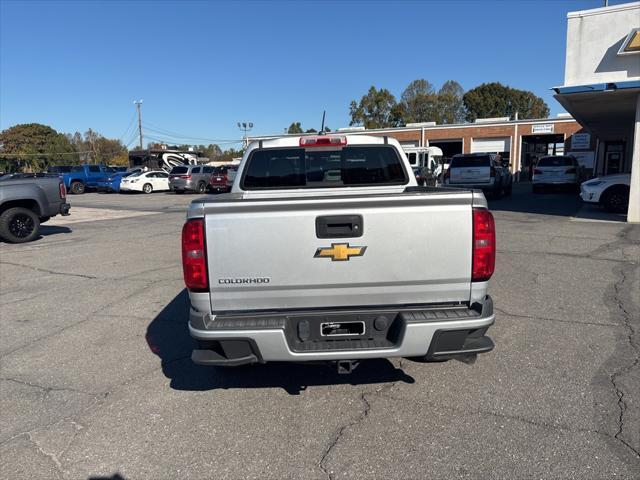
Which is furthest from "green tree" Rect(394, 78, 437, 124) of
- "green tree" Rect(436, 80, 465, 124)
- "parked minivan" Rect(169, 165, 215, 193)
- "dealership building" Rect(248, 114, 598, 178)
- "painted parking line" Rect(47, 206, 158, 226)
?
"painted parking line" Rect(47, 206, 158, 226)

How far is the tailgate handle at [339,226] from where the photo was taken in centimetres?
312

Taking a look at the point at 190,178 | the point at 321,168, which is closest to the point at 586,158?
the point at 190,178

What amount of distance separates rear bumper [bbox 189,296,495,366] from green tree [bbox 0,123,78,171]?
90.2 meters

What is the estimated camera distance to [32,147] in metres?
85.1

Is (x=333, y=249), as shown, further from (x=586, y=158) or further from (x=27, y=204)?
(x=586, y=158)

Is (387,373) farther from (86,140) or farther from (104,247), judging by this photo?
(86,140)

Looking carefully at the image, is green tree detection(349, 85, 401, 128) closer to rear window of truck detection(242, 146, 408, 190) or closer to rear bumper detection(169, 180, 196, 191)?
rear bumper detection(169, 180, 196, 191)

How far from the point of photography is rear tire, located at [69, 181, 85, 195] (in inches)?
1234

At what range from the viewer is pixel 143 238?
39.3ft

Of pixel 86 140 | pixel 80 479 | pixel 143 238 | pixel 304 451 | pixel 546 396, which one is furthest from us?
pixel 86 140

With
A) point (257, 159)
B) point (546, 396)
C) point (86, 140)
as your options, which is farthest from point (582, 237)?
point (86, 140)

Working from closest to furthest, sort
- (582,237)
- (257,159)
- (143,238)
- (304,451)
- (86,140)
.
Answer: (304,451), (257,159), (582,237), (143,238), (86,140)

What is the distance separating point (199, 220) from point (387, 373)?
2.14m

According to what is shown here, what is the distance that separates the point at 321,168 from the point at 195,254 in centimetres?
188
